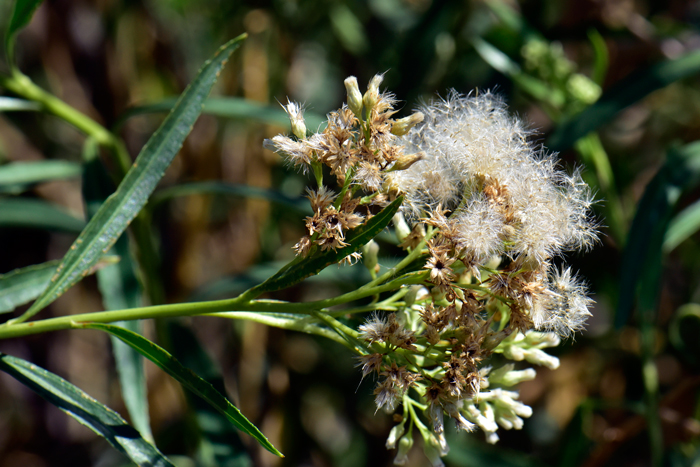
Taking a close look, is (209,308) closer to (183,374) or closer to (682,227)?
(183,374)

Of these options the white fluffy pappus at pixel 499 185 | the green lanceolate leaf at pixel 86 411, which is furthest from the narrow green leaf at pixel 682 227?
the green lanceolate leaf at pixel 86 411

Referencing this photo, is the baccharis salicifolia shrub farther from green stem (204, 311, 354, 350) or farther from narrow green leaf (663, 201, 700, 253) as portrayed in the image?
narrow green leaf (663, 201, 700, 253)

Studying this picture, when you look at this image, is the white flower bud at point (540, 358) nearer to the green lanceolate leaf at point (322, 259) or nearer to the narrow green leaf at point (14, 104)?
the green lanceolate leaf at point (322, 259)

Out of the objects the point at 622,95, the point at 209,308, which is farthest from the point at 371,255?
the point at 622,95

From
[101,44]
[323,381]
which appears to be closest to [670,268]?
[323,381]

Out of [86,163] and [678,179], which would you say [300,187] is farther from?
[678,179]
